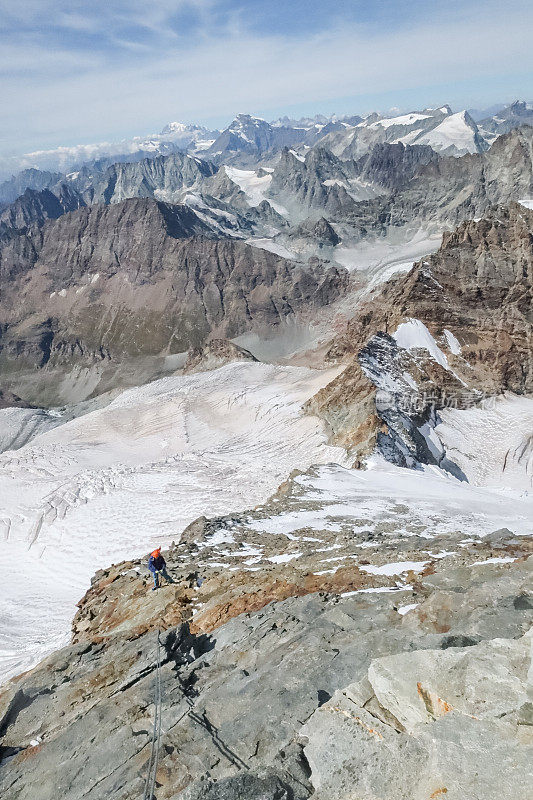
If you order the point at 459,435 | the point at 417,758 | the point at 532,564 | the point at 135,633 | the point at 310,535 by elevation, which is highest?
the point at 417,758

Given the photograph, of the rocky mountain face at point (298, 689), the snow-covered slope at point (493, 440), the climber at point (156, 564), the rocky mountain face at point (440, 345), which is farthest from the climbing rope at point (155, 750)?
the snow-covered slope at point (493, 440)

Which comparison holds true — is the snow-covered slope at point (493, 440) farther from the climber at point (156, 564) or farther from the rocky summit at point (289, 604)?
the climber at point (156, 564)

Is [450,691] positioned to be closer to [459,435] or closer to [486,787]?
[486,787]

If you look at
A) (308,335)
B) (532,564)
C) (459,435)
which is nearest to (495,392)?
(459,435)

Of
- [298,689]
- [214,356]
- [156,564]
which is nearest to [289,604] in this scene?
[298,689]

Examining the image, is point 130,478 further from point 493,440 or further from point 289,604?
point 493,440
